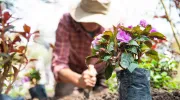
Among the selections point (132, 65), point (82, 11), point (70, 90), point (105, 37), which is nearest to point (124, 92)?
point (132, 65)

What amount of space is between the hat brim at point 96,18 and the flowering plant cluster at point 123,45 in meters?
1.22

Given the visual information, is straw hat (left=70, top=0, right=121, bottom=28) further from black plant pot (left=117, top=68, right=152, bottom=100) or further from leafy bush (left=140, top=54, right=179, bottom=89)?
black plant pot (left=117, top=68, right=152, bottom=100)

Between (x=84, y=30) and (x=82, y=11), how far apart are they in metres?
0.21

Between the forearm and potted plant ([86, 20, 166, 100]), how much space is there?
1262 millimetres

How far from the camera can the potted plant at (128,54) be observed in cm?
138

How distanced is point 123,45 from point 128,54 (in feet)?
0.16

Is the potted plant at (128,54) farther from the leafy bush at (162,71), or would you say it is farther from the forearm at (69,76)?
the forearm at (69,76)

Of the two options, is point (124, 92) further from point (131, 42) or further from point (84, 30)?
point (84, 30)

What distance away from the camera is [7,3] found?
254 centimetres

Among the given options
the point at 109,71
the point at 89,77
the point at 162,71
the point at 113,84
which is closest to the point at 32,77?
the point at 113,84

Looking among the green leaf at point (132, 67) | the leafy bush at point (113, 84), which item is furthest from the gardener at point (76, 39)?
the green leaf at point (132, 67)

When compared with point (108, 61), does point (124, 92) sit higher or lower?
lower

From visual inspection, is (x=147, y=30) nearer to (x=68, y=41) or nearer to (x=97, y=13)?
(x=97, y=13)

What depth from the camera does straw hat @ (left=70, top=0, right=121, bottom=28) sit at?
2.76 meters
